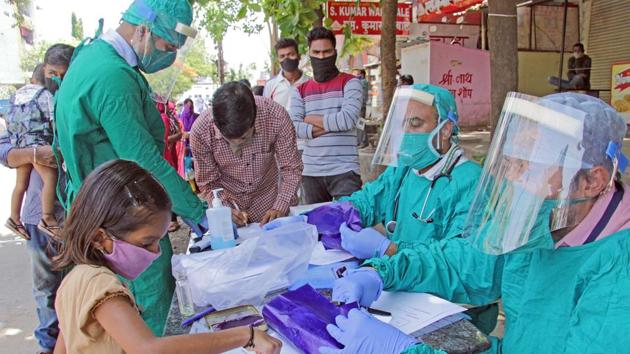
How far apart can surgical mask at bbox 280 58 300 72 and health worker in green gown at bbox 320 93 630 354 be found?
9.65ft

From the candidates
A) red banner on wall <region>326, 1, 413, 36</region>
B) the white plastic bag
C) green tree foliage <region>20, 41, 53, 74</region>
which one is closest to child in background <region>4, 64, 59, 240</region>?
the white plastic bag

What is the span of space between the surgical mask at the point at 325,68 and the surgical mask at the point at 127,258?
237 cm

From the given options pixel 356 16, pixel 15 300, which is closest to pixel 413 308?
pixel 15 300

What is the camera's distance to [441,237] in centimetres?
189

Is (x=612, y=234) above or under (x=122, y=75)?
under

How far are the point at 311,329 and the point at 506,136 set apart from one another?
28.9 inches

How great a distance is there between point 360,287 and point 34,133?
2.25 m

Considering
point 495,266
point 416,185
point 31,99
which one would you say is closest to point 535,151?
point 495,266

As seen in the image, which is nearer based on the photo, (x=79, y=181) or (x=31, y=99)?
(x=79, y=181)

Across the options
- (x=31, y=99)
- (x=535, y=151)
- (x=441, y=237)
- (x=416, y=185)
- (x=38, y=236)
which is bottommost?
(x=38, y=236)

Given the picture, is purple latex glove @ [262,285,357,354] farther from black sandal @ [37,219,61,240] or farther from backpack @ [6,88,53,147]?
backpack @ [6,88,53,147]

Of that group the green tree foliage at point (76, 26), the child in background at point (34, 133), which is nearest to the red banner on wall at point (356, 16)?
the child in background at point (34, 133)

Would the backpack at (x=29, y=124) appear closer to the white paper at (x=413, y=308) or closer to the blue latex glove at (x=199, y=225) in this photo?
the blue latex glove at (x=199, y=225)

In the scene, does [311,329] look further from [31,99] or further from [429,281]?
[31,99]
